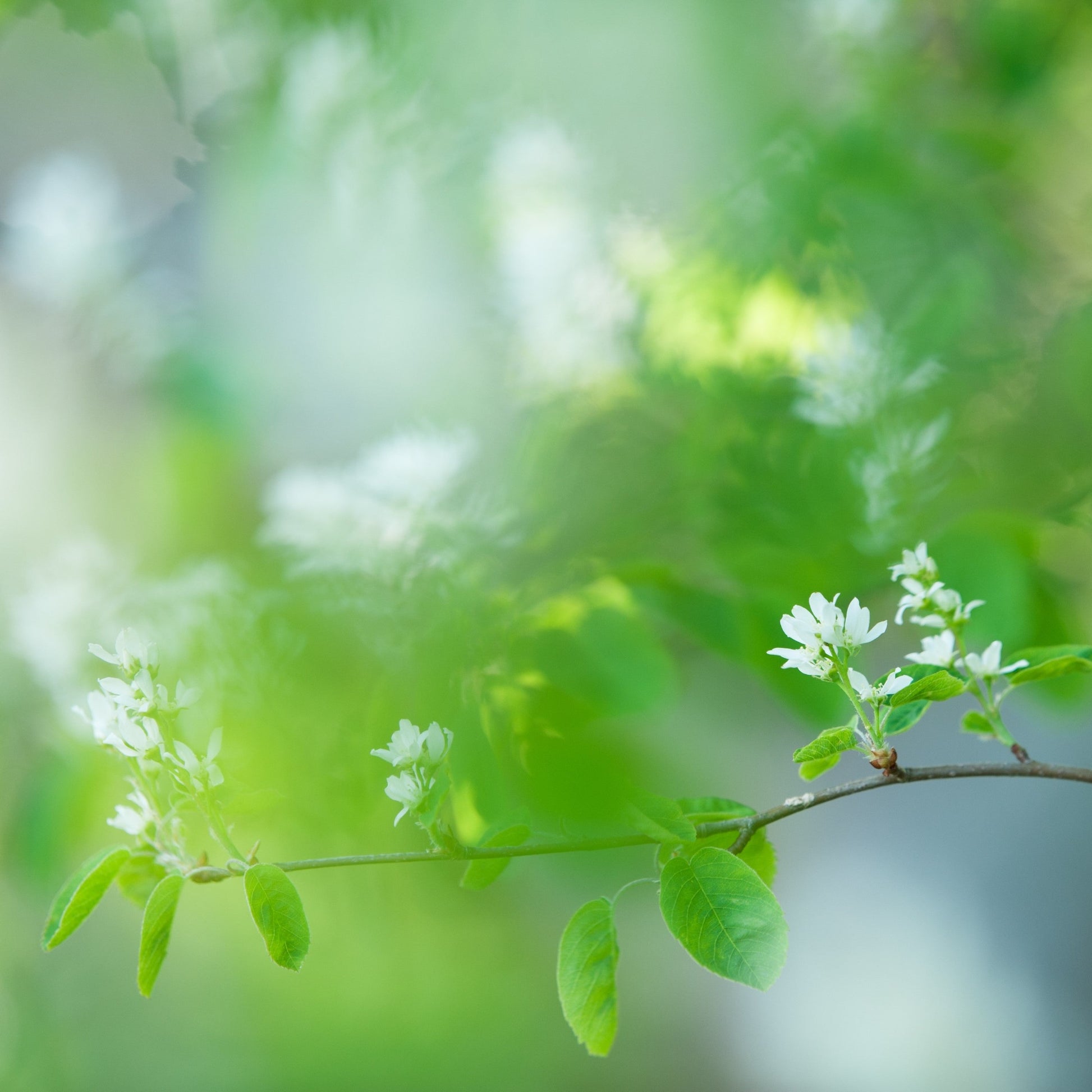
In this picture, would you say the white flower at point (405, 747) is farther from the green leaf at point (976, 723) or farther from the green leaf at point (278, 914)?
the green leaf at point (976, 723)

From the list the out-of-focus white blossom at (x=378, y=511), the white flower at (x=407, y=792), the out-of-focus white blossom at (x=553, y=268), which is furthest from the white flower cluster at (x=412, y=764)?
the out-of-focus white blossom at (x=553, y=268)

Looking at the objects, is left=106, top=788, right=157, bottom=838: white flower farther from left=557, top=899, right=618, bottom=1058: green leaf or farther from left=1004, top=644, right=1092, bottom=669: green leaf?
left=1004, top=644, right=1092, bottom=669: green leaf

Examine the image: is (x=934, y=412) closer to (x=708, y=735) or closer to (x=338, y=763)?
(x=708, y=735)

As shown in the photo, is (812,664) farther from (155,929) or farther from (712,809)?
(155,929)

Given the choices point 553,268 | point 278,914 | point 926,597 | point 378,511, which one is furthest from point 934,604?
point 553,268

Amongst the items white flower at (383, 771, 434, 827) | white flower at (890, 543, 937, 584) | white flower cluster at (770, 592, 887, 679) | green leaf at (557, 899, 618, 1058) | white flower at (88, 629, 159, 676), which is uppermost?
white flower at (88, 629, 159, 676)

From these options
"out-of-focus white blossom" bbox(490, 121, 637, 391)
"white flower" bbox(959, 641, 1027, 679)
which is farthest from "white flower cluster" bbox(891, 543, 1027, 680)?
"out-of-focus white blossom" bbox(490, 121, 637, 391)

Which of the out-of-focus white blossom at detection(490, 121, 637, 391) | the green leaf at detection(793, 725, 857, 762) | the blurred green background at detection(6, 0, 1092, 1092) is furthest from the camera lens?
the out-of-focus white blossom at detection(490, 121, 637, 391)
